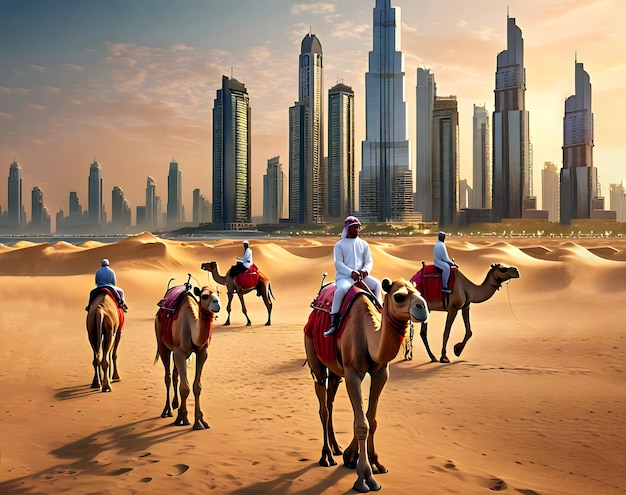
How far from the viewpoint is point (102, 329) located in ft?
36.6

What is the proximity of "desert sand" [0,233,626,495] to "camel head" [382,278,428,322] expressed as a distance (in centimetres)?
218

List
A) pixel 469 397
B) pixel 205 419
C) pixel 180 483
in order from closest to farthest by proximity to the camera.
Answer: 1. pixel 180 483
2. pixel 205 419
3. pixel 469 397

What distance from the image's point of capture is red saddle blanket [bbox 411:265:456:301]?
14.0 meters

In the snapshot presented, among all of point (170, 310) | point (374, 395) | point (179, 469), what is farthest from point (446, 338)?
point (179, 469)

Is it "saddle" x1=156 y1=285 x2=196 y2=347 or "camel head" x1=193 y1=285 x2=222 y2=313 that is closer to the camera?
"camel head" x1=193 y1=285 x2=222 y2=313

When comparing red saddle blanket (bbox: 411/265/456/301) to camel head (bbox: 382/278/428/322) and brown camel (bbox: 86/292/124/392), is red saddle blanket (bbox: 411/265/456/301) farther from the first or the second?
camel head (bbox: 382/278/428/322)

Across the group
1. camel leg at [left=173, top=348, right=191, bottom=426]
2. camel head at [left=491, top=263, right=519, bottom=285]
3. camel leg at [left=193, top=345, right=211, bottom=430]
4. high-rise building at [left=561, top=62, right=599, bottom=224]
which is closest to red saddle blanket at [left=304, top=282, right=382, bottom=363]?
camel leg at [left=193, top=345, right=211, bottom=430]

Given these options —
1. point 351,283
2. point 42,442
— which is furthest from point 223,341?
point 351,283

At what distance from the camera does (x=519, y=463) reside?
25.2 feet

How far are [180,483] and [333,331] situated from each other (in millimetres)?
2609

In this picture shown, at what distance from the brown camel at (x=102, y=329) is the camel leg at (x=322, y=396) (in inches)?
202

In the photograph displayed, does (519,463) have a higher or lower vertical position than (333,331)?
lower

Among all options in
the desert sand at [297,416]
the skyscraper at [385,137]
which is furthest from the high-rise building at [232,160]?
the desert sand at [297,416]

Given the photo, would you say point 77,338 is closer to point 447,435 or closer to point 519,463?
point 447,435
